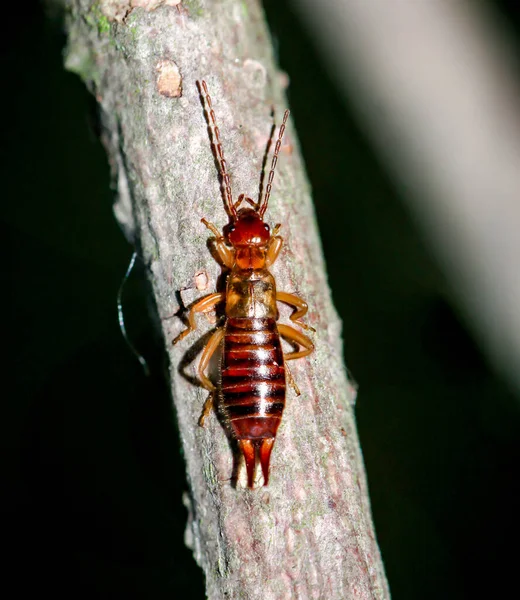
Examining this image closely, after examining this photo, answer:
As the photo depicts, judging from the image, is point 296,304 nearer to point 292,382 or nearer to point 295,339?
point 295,339

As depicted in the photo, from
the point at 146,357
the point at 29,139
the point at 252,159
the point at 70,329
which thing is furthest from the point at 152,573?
the point at 29,139

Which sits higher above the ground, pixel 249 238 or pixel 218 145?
pixel 218 145

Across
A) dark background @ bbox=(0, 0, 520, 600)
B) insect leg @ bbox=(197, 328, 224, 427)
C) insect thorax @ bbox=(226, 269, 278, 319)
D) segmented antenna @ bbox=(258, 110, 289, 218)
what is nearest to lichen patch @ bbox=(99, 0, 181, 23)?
segmented antenna @ bbox=(258, 110, 289, 218)

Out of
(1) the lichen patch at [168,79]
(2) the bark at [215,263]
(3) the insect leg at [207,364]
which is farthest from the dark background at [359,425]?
(1) the lichen patch at [168,79]

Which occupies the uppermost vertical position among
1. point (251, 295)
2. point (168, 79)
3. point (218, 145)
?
point (168, 79)

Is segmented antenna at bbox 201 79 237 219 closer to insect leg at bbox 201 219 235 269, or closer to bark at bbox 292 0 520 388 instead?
insect leg at bbox 201 219 235 269

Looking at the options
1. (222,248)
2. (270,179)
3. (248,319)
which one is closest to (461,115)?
(270,179)
